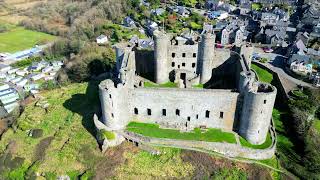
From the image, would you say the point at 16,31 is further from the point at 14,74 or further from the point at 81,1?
the point at 14,74

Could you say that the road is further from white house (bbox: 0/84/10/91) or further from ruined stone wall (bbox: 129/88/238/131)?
white house (bbox: 0/84/10/91)

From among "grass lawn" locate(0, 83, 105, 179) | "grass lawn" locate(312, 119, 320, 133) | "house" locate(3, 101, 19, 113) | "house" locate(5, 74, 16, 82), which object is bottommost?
"house" locate(3, 101, 19, 113)

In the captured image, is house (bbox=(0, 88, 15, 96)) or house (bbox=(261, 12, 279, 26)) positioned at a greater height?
house (bbox=(261, 12, 279, 26))

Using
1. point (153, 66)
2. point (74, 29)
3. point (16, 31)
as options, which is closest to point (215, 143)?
point (153, 66)

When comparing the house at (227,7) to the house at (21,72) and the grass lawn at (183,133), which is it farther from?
the grass lawn at (183,133)

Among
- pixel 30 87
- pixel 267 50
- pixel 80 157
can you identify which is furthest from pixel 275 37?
pixel 80 157

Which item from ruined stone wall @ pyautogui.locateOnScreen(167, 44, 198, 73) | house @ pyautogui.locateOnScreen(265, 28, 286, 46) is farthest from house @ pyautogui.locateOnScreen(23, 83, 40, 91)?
house @ pyautogui.locateOnScreen(265, 28, 286, 46)

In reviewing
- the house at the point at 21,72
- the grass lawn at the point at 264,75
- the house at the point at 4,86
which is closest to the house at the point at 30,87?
the house at the point at 4,86
